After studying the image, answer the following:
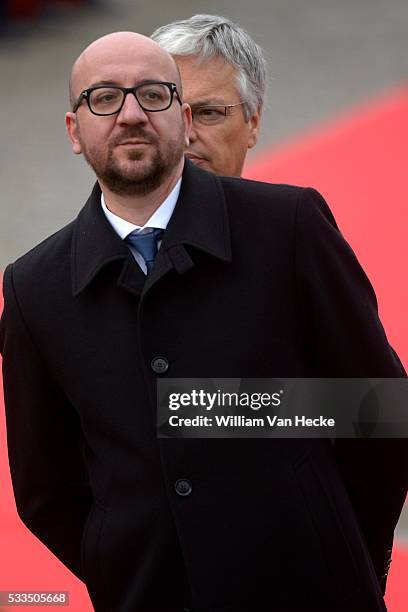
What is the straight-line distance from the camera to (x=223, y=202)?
2.14 meters

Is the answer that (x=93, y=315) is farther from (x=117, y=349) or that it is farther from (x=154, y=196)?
(x=154, y=196)

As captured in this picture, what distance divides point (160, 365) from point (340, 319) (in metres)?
0.30

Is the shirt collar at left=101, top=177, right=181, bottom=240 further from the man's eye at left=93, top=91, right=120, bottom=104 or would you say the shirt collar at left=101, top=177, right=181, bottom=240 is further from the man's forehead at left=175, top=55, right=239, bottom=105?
the man's forehead at left=175, top=55, right=239, bottom=105

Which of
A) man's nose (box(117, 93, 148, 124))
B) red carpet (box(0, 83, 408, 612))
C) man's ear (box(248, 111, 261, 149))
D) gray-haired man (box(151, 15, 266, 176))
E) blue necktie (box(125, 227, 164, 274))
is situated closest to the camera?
man's nose (box(117, 93, 148, 124))

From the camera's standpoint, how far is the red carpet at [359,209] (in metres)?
3.33

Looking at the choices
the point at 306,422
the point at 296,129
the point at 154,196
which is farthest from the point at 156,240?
the point at 296,129

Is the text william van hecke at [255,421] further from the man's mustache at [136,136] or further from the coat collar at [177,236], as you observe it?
the man's mustache at [136,136]

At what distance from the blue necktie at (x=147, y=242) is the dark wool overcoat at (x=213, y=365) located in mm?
35

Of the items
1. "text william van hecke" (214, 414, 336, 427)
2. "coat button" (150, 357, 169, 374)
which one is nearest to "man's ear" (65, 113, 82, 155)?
"coat button" (150, 357, 169, 374)

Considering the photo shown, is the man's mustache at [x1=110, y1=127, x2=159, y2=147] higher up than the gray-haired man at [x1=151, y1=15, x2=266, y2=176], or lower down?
lower down

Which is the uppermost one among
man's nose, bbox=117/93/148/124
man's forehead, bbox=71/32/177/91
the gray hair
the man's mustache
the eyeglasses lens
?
the gray hair

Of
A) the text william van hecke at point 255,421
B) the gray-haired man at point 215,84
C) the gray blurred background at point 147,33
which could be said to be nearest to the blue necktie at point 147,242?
the text william van hecke at point 255,421

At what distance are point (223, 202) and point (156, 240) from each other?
0.13m

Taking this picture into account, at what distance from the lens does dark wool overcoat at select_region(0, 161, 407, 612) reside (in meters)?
2.05
